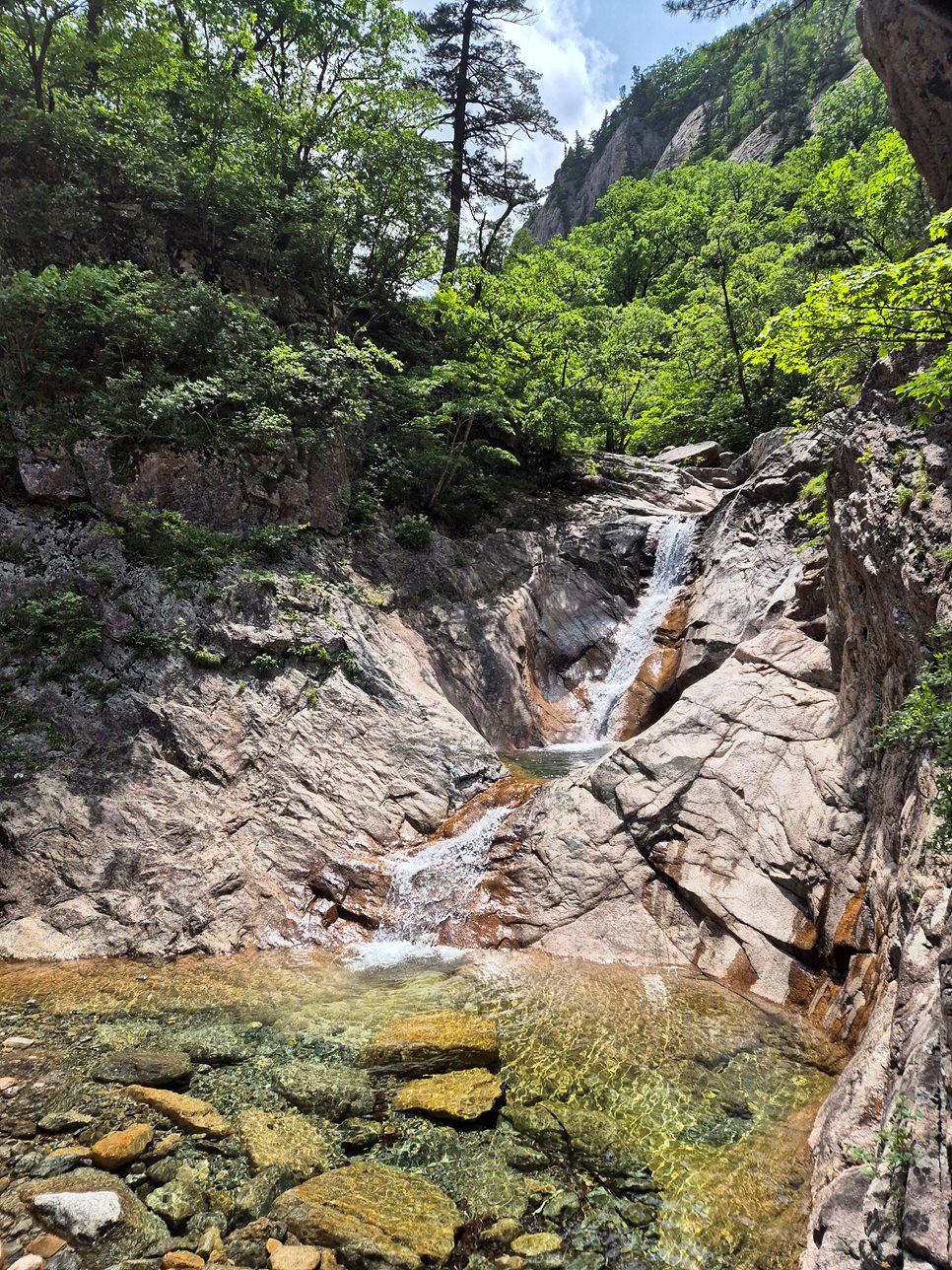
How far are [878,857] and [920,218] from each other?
15.5 m

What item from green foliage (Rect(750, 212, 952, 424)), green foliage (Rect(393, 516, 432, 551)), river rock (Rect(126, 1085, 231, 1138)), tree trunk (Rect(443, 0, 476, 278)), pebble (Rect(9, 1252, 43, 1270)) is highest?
tree trunk (Rect(443, 0, 476, 278))

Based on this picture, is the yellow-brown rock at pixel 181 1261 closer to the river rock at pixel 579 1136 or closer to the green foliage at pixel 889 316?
the river rock at pixel 579 1136

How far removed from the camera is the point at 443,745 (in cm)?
1234

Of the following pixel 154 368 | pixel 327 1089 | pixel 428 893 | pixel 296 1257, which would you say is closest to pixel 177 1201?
pixel 296 1257

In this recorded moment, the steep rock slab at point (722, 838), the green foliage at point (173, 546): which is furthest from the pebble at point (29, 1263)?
the green foliage at point (173, 546)

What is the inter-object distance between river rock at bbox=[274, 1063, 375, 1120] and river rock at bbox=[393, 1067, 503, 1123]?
0.99 feet

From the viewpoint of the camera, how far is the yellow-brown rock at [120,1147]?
13.7ft

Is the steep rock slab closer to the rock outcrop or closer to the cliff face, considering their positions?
the rock outcrop

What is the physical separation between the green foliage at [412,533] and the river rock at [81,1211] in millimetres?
13756

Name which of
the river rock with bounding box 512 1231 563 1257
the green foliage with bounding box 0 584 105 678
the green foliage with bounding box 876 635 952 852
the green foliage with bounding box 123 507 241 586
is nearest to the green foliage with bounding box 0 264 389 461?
the green foliage with bounding box 123 507 241 586

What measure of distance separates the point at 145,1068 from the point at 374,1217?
8.13ft

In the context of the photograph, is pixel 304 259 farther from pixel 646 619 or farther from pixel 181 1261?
pixel 181 1261

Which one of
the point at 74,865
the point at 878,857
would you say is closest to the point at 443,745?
the point at 74,865

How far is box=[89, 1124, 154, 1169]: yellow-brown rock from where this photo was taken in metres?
4.18
